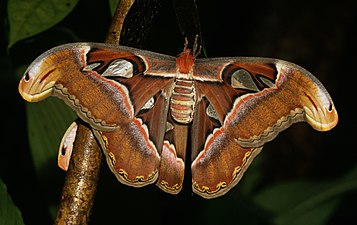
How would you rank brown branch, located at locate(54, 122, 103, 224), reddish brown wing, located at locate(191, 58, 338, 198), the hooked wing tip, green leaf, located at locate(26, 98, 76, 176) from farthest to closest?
green leaf, located at locate(26, 98, 76, 176) → reddish brown wing, located at locate(191, 58, 338, 198) → the hooked wing tip → brown branch, located at locate(54, 122, 103, 224)

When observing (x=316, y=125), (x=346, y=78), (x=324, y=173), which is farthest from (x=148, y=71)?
(x=346, y=78)

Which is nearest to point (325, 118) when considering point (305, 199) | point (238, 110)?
point (238, 110)

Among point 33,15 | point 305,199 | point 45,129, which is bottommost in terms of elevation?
point 305,199

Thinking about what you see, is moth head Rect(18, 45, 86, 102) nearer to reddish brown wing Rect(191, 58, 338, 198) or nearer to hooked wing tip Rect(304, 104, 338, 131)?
reddish brown wing Rect(191, 58, 338, 198)

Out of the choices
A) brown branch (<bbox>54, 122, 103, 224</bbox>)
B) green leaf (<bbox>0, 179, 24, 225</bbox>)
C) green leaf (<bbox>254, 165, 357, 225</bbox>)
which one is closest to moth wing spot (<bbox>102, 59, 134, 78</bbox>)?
brown branch (<bbox>54, 122, 103, 224</bbox>)

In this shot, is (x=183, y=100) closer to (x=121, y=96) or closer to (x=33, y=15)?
(x=121, y=96)
